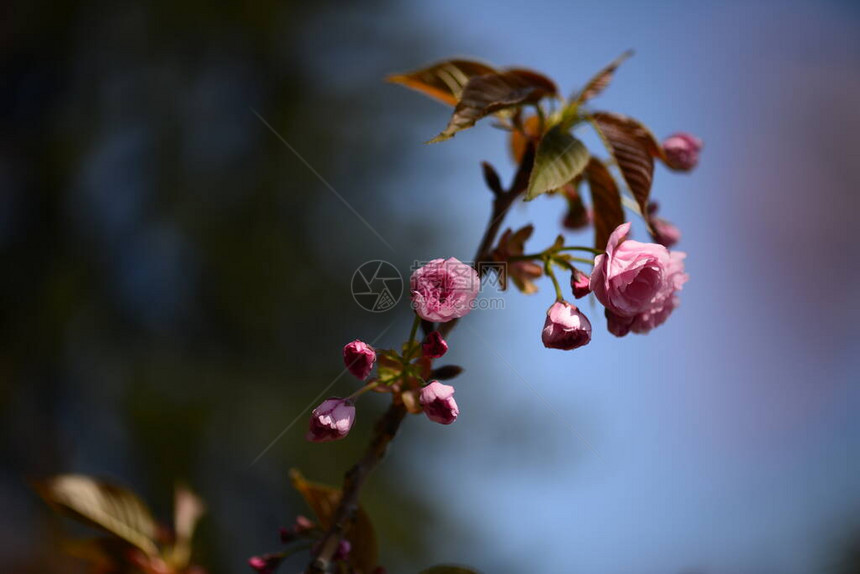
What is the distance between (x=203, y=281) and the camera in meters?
2.83

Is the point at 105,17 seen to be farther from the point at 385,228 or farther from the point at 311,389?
the point at 311,389

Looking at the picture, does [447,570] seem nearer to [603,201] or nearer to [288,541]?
[288,541]

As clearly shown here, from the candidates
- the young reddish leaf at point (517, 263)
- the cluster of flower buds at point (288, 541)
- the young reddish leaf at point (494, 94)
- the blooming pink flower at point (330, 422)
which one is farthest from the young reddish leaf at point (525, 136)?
the cluster of flower buds at point (288, 541)

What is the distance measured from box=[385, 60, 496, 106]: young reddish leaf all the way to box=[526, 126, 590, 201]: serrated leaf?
0.14m

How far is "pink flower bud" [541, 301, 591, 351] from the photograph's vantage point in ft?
1.69

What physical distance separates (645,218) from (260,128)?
9.80 feet

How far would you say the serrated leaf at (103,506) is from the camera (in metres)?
0.73

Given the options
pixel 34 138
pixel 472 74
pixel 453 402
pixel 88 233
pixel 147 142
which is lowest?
pixel 88 233

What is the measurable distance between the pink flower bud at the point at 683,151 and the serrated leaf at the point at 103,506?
2.55 feet

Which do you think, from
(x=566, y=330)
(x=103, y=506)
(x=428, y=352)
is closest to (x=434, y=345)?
(x=428, y=352)

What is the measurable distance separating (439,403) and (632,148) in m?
0.34

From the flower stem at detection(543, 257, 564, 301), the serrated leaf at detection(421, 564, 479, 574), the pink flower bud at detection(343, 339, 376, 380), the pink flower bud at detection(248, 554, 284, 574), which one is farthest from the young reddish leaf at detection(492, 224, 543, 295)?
the pink flower bud at detection(248, 554, 284, 574)

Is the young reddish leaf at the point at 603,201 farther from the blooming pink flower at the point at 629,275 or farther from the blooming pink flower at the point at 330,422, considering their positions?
the blooming pink flower at the point at 330,422

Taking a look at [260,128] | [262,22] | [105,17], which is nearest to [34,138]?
[105,17]
